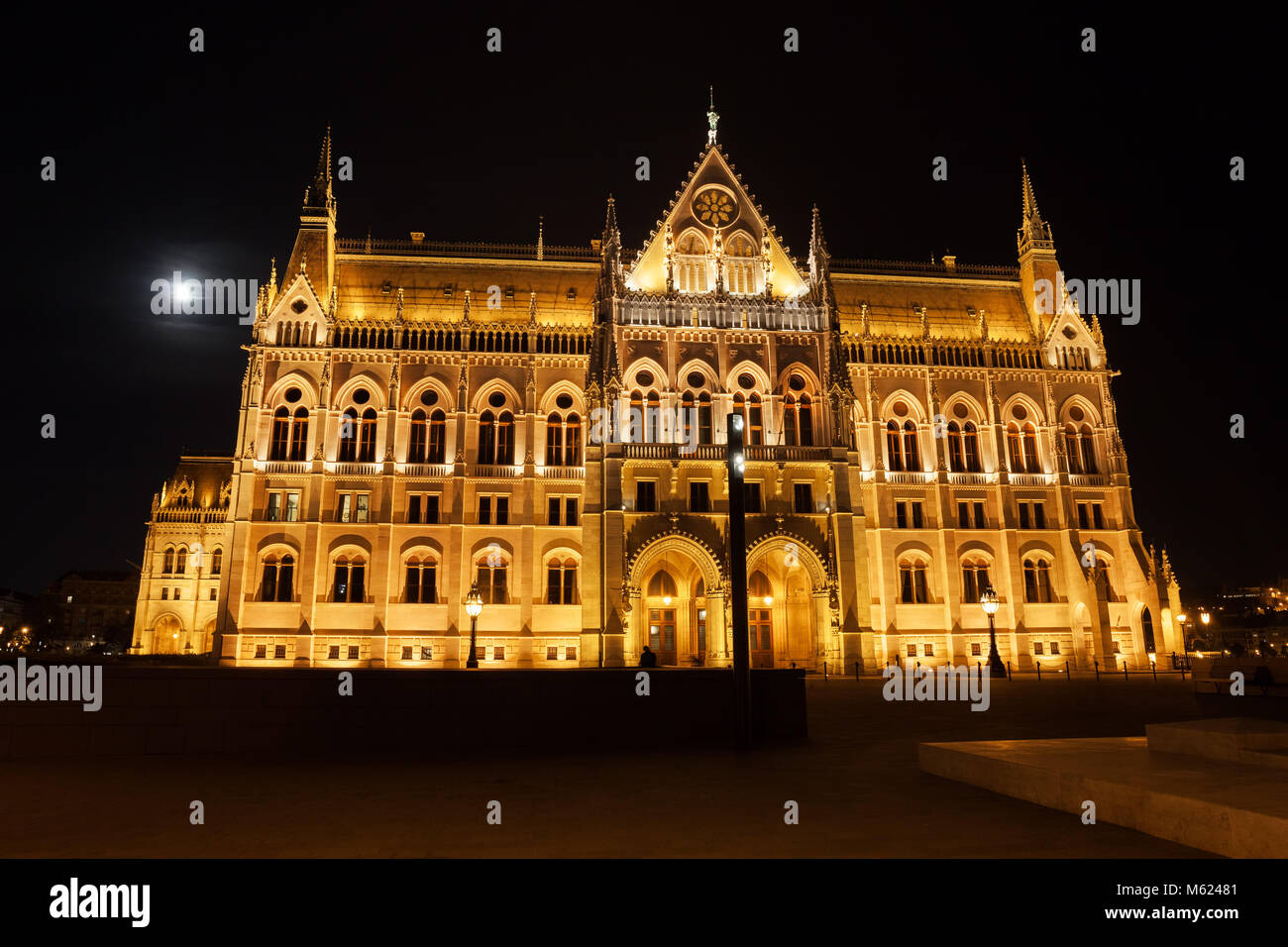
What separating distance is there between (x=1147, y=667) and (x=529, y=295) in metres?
39.7

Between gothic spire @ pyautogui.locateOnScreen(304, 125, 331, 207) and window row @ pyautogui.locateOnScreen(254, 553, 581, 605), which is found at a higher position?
gothic spire @ pyautogui.locateOnScreen(304, 125, 331, 207)

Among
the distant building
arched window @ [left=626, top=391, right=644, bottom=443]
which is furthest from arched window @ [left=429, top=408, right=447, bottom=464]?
the distant building

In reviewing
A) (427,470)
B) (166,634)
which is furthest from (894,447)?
(166,634)

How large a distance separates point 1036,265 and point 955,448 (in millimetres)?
14700

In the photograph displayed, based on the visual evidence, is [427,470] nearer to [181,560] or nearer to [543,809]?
[181,560]

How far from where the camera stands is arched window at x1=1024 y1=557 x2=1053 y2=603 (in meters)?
45.7

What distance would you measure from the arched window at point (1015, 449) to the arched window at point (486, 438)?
Result: 2883 cm

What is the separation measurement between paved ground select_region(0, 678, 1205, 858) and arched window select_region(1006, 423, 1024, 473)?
36866 millimetres

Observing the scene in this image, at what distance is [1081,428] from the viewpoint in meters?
48.8

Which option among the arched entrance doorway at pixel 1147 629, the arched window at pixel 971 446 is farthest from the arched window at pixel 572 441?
the arched entrance doorway at pixel 1147 629

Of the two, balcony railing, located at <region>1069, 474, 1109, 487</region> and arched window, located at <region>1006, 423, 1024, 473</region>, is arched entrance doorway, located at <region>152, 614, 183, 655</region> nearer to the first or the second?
arched window, located at <region>1006, 423, 1024, 473</region>

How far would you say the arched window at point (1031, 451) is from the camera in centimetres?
4788

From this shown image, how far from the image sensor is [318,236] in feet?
158

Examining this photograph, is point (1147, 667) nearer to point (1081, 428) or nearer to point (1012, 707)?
point (1081, 428)
